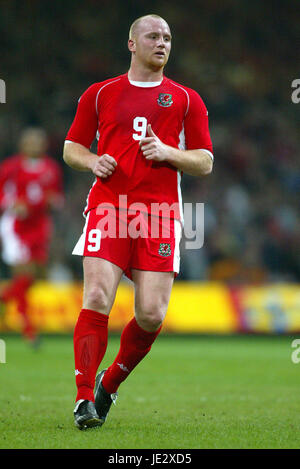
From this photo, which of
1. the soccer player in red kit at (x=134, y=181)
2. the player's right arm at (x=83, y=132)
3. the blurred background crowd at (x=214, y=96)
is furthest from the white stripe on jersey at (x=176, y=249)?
the blurred background crowd at (x=214, y=96)

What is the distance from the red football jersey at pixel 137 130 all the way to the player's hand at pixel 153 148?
15 cm

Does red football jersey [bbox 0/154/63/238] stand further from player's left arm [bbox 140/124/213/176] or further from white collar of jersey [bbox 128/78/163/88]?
player's left arm [bbox 140/124/213/176]

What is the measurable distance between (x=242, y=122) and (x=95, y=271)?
36.6 ft

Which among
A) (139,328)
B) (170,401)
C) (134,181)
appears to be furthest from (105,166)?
(170,401)

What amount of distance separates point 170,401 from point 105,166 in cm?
193

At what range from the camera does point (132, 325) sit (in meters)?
4.49

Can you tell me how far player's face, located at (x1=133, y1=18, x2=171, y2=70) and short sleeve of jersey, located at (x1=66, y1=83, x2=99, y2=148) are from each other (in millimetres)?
348

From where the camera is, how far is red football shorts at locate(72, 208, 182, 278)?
4.27 m

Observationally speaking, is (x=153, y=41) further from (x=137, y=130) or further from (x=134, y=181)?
(x=134, y=181)

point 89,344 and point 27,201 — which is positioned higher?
point 27,201

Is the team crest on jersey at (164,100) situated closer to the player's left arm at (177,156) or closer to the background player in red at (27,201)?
the player's left arm at (177,156)

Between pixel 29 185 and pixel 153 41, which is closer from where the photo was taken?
pixel 153 41

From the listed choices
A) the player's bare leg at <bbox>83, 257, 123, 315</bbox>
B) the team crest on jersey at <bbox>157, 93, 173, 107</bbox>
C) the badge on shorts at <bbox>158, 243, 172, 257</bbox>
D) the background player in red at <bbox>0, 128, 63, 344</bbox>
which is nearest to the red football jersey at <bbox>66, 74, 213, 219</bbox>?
the team crest on jersey at <bbox>157, 93, 173, 107</bbox>

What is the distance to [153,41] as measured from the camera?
14.8 ft
